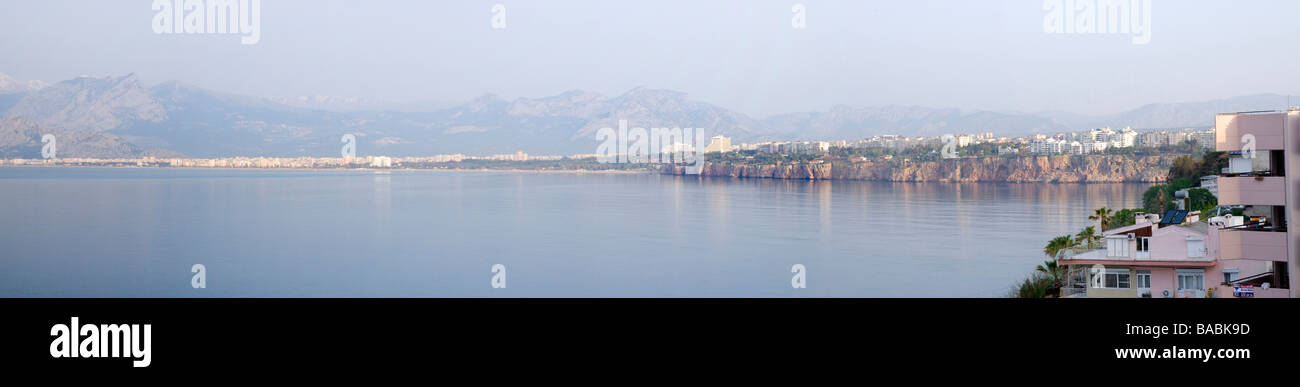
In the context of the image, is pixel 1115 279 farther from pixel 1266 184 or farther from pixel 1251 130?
pixel 1251 130

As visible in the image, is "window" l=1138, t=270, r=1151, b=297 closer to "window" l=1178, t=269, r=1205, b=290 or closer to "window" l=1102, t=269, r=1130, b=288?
"window" l=1102, t=269, r=1130, b=288

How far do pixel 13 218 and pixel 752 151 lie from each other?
315ft

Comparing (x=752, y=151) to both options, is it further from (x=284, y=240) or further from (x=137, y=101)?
(x=284, y=240)

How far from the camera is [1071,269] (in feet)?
53.7

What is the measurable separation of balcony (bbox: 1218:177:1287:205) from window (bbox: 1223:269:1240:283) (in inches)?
40.0

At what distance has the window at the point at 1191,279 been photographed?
41.9 ft

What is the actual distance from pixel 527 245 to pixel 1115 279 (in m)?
22.5

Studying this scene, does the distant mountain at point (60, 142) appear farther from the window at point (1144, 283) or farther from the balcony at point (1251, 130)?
the balcony at point (1251, 130)

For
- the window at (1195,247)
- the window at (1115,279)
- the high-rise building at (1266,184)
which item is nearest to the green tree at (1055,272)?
the window at (1115,279)

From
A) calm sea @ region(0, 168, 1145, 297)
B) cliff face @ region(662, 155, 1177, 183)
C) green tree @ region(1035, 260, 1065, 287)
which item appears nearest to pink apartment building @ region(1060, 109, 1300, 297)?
green tree @ region(1035, 260, 1065, 287)

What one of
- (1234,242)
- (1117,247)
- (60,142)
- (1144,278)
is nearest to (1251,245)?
(1234,242)

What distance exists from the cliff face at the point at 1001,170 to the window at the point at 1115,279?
73282 mm

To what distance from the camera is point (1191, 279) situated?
12.8m
